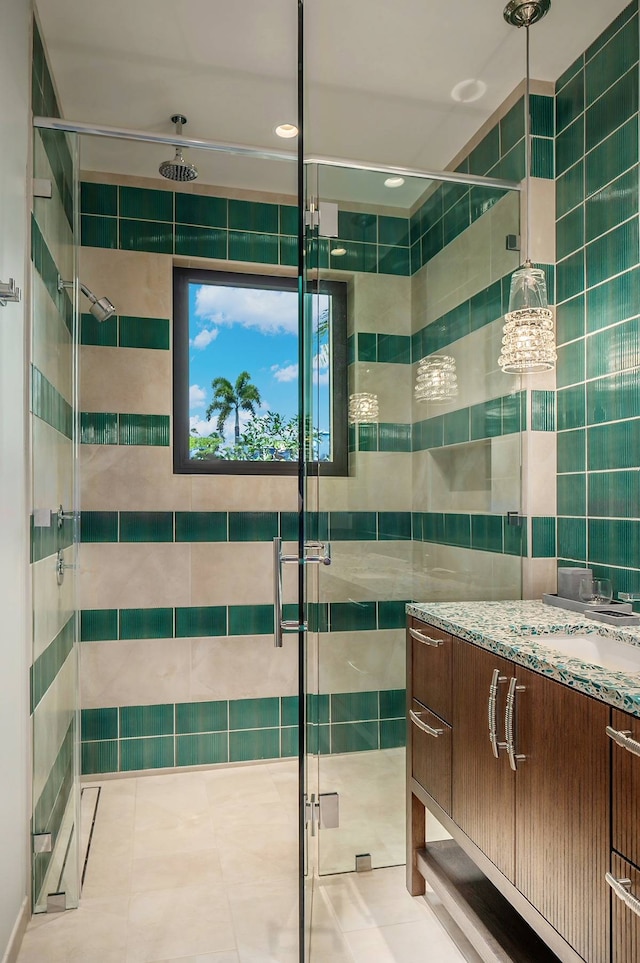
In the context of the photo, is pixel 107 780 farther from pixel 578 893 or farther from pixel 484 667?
pixel 578 893

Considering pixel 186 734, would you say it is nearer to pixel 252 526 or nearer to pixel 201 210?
pixel 252 526

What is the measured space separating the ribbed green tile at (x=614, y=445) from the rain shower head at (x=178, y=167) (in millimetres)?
1821

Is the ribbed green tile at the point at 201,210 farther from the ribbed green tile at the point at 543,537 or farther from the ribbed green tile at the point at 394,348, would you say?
the ribbed green tile at the point at 543,537

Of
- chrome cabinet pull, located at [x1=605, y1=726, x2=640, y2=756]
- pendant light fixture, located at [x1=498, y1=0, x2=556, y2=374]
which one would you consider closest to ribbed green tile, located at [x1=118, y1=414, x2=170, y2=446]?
pendant light fixture, located at [x1=498, y1=0, x2=556, y2=374]

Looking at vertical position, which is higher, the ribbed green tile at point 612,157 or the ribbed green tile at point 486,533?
the ribbed green tile at point 612,157

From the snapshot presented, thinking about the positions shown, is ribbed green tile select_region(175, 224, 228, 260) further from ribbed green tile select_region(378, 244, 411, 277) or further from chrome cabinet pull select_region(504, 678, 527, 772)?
chrome cabinet pull select_region(504, 678, 527, 772)

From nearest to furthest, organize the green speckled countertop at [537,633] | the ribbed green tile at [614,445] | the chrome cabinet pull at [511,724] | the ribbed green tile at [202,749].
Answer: the green speckled countertop at [537,633]
the chrome cabinet pull at [511,724]
the ribbed green tile at [614,445]
the ribbed green tile at [202,749]

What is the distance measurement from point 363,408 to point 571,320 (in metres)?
0.76

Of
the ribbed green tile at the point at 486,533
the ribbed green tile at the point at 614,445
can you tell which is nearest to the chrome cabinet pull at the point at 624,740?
the ribbed green tile at the point at 614,445

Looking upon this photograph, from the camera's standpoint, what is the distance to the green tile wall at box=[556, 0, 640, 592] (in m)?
1.87

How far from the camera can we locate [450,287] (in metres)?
2.11

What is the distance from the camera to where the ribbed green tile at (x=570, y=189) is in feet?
6.90

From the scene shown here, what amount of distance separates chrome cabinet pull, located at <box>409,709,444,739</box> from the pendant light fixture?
109 cm

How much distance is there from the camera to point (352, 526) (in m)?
1.97
